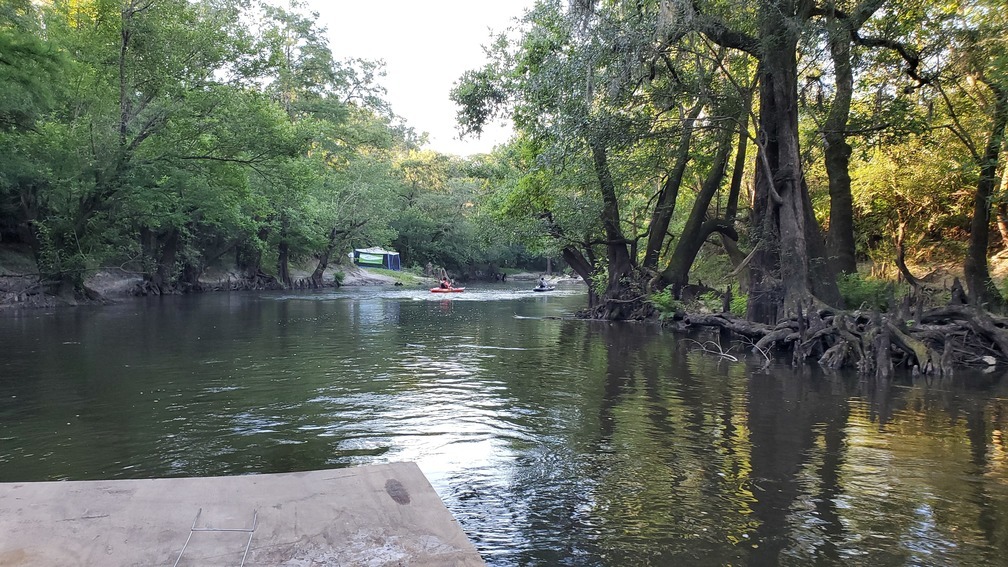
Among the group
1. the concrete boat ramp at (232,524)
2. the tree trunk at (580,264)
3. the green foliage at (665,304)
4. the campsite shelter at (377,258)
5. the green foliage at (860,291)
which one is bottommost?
the concrete boat ramp at (232,524)

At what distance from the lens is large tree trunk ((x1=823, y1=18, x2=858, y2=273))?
54.2 ft

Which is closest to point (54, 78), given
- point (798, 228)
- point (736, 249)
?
point (798, 228)

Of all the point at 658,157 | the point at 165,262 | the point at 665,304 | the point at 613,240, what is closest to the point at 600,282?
the point at 613,240

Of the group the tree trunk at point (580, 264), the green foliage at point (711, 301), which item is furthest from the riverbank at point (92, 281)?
the green foliage at point (711, 301)

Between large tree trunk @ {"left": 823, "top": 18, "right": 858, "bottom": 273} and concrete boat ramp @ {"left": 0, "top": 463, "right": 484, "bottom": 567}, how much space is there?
49.6 feet

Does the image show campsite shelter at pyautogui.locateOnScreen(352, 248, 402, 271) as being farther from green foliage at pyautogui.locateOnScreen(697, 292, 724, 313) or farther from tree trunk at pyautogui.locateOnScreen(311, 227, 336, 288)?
green foliage at pyautogui.locateOnScreen(697, 292, 724, 313)

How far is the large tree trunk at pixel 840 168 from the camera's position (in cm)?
1653

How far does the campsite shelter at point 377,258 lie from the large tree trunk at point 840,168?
48.2 metres

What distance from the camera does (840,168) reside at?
717 inches

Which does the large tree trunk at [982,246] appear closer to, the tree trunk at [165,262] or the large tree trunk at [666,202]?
the large tree trunk at [666,202]

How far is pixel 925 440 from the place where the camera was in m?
7.93

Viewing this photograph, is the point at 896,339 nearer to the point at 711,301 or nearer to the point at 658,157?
the point at 658,157

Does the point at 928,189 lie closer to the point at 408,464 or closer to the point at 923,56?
the point at 923,56

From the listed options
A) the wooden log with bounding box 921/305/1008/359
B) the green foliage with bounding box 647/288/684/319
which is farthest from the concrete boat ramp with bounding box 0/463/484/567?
the green foliage with bounding box 647/288/684/319
